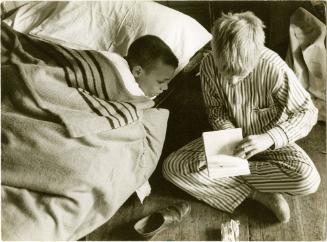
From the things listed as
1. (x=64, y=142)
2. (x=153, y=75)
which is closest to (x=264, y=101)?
(x=153, y=75)

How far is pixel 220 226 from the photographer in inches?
54.5

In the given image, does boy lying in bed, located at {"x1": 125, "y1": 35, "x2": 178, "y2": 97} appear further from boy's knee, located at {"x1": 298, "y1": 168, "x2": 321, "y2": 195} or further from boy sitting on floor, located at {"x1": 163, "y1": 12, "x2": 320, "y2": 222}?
boy's knee, located at {"x1": 298, "y1": 168, "x2": 321, "y2": 195}

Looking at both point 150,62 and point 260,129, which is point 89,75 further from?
point 260,129

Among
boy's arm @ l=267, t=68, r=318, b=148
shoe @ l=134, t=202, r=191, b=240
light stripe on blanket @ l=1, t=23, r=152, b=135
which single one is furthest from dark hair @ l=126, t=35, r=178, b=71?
shoe @ l=134, t=202, r=191, b=240

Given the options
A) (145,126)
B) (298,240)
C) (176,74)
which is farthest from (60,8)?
(298,240)

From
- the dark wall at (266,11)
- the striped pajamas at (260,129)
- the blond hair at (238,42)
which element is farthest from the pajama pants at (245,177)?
the dark wall at (266,11)

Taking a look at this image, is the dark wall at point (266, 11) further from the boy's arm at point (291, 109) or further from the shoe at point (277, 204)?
the shoe at point (277, 204)

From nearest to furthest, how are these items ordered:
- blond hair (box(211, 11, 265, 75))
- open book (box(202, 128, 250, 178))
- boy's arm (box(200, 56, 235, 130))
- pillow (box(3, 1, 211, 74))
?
blond hair (box(211, 11, 265, 75)) → open book (box(202, 128, 250, 178)) → boy's arm (box(200, 56, 235, 130)) → pillow (box(3, 1, 211, 74))

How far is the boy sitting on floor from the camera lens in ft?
3.68

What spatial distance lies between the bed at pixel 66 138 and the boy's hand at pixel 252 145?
0.31 meters

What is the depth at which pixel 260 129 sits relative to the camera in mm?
1341

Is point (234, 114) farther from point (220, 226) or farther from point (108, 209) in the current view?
point (108, 209)

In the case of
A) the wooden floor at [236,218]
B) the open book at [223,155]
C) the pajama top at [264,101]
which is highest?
the pajama top at [264,101]

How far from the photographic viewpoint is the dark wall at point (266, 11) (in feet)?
5.30
